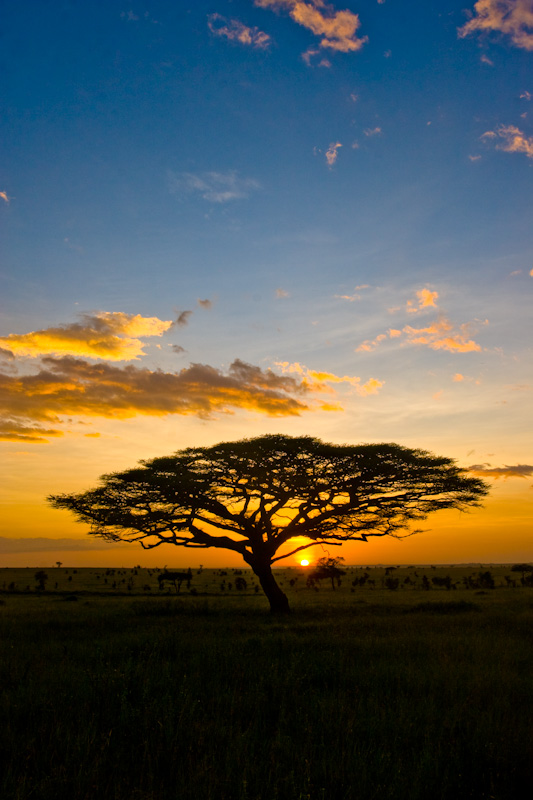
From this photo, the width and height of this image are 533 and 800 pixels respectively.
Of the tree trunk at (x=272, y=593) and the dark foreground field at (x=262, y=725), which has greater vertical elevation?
the dark foreground field at (x=262, y=725)

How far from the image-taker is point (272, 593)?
2419 centimetres

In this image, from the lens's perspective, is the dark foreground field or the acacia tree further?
the acacia tree

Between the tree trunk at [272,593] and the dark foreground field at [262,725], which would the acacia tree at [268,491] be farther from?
the dark foreground field at [262,725]

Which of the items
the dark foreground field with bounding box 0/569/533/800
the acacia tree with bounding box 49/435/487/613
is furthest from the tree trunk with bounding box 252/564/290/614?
the dark foreground field with bounding box 0/569/533/800

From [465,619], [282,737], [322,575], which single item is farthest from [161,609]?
[322,575]

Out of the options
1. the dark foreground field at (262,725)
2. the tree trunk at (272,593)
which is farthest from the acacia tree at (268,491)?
the dark foreground field at (262,725)

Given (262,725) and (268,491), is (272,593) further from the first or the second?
(262,725)

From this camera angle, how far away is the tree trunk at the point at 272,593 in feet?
77.8

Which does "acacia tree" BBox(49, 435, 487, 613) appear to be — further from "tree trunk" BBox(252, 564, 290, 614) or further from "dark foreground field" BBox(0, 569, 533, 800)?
"dark foreground field" BBox(0, 569, 533, 800)

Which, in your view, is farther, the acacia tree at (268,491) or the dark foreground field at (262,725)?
the acacia tree at (268,491)

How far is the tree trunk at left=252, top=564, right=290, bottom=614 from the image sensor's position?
2371 centimetres

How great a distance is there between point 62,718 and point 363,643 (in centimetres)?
839

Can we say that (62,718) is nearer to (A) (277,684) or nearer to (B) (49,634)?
(A) (277,684)

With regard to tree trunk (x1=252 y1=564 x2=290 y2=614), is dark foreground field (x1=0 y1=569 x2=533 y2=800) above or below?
above
